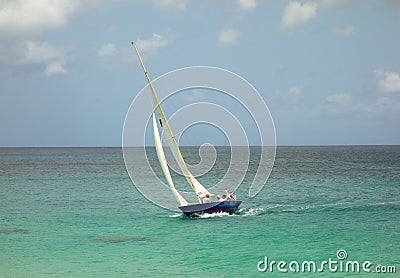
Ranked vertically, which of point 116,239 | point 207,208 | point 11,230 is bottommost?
point 116,239

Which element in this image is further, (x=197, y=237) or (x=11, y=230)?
(x=11, y=230)

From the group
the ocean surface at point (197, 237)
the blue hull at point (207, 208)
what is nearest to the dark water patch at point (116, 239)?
the ocean surface at point (197, 237)

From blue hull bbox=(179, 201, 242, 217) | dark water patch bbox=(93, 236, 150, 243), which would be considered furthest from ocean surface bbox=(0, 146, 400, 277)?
blue hull bbox=(179, 201, 242, 217)

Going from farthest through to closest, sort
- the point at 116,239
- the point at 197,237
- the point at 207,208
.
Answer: the point at 207,208, the point at 197,237, the point at 116,239

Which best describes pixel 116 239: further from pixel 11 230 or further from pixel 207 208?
pixel 207 208

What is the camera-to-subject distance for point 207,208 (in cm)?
4366

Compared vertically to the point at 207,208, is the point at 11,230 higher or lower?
lower

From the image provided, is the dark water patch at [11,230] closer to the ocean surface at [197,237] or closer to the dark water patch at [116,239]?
the ocean surface at [197,237]

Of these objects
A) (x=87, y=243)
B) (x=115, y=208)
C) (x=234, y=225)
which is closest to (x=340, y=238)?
(x=234, y=225)

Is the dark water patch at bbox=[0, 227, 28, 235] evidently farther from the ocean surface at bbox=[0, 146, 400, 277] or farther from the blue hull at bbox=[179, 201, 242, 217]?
the blue hull at bbox=[179, 201, 242, 217]

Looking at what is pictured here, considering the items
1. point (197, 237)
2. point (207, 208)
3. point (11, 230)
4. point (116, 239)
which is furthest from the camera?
point (207, 208)

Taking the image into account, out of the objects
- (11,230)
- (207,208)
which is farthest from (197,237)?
(11,230)

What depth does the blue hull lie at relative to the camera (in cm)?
4354

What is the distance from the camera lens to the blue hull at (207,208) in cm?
4354
